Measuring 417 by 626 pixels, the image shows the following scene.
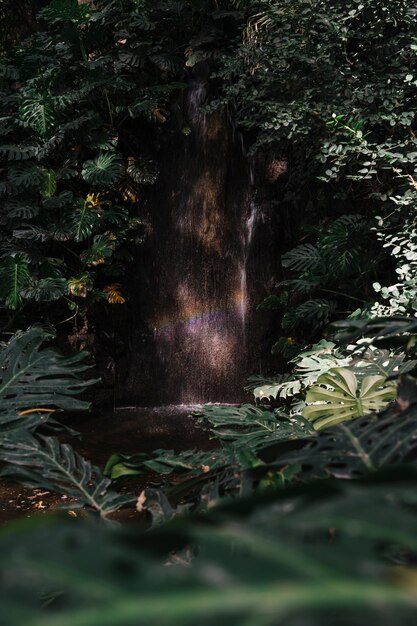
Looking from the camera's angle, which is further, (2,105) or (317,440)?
(2,105)

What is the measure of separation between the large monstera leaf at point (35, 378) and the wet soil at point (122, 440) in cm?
246

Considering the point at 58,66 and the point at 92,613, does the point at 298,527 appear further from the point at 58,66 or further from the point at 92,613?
the point at 58,66

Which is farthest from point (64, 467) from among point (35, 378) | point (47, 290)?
point (47, 290)

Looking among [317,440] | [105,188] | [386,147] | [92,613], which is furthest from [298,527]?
[105,188]

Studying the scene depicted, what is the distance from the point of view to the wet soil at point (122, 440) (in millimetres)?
3986

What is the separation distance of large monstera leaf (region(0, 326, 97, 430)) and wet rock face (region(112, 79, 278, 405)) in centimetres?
517

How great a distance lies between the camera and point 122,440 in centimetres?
529

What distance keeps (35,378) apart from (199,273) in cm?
558

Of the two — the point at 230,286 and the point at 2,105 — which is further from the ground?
the point at 2,105

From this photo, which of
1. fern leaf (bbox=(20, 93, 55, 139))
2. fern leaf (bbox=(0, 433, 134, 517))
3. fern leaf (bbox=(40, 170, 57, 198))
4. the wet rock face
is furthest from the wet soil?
fern leaf (bbox=(0, 433, 134, 517))

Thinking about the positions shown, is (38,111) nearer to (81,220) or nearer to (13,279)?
(81,220)

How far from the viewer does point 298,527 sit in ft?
1.04

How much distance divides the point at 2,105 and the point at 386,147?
3.82 m

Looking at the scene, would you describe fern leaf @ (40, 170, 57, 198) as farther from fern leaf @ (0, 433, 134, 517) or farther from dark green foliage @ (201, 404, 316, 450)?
fern leaf @ (0, 433, 134, 517)
